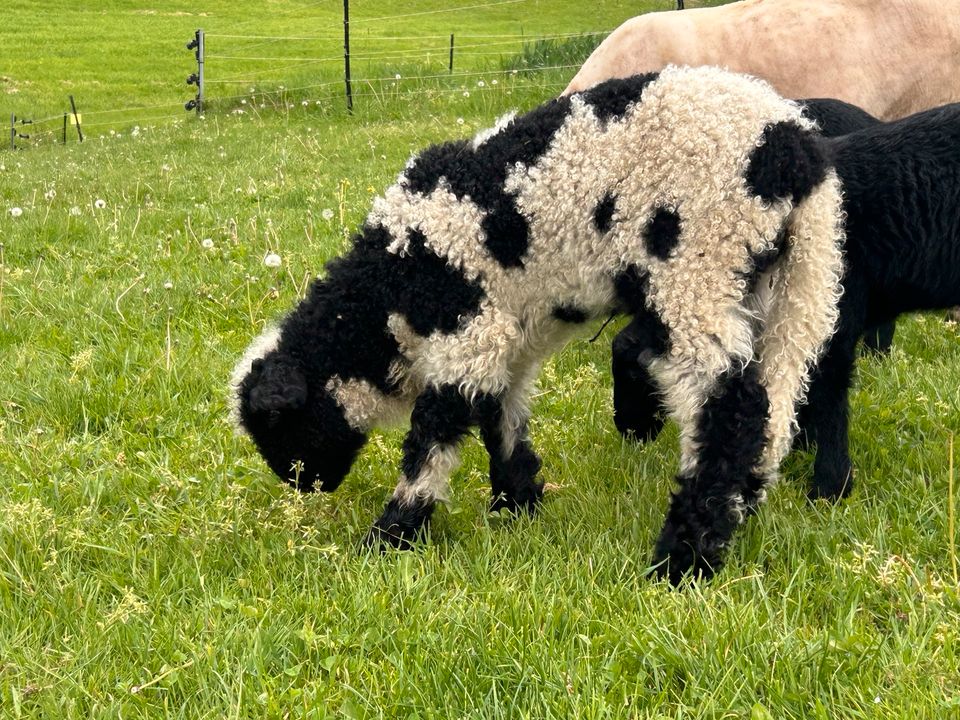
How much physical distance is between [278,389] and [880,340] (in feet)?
11.9

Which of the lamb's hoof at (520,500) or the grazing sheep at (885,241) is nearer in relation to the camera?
the grazing sheep at (885,241)

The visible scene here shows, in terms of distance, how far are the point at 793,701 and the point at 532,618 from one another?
84 cm

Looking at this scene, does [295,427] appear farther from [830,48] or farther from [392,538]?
[830,48]

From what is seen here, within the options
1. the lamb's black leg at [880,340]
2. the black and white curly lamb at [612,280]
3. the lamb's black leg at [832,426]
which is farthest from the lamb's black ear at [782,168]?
the lamb's black leg at [880,340]

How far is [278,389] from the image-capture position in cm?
411

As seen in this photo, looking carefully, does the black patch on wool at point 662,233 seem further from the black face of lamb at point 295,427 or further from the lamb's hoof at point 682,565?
the black face of lamb at point 295,427

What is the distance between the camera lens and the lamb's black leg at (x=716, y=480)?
3.52 meters

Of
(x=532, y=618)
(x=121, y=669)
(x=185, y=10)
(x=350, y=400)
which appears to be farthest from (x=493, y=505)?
(x=185, y=10)

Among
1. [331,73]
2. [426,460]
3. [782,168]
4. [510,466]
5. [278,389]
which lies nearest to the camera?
[782,168]

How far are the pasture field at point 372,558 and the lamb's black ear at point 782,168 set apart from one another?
1279mm

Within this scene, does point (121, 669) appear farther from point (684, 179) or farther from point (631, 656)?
point (684, 179)

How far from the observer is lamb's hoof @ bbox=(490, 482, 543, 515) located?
14.0ft

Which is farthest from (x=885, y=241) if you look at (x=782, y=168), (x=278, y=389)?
(x=278, y=389)

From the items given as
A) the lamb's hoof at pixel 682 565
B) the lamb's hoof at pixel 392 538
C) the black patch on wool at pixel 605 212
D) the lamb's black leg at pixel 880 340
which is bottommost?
the lamb's hoof at pixel 392 538
